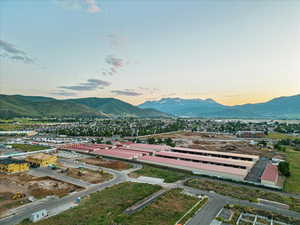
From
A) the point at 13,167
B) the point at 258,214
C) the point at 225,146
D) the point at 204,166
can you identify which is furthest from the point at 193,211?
the point at 225,146

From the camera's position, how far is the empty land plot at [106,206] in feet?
62.8

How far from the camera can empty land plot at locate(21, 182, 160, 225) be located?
19141 mm

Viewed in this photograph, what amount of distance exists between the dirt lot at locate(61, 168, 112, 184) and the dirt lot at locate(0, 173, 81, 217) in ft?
10.6

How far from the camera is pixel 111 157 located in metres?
50.1

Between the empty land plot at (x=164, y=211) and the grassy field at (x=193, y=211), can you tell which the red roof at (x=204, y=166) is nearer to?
the grassy field at (x=193, y=211)

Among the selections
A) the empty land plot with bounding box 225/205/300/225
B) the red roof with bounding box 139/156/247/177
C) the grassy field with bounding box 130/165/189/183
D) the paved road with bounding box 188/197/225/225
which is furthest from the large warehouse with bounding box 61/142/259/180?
the empty land plot with bounding box 225/205/300/225

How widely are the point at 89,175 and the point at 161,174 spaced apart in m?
14.2

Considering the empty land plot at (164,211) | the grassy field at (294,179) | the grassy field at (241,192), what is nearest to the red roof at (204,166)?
the grassy field at (241,192)

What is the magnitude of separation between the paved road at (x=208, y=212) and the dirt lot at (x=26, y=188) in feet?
62.1

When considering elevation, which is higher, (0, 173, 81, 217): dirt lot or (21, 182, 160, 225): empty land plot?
(21, 182, 160, 225): empty land plot

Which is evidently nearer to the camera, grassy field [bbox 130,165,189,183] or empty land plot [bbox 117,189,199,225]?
empty land plot [bbox 117,189,199,225]

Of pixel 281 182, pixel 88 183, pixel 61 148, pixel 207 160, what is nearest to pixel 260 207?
pixel 281 182

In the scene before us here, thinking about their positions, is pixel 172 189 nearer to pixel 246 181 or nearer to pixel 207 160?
pixel 246 181

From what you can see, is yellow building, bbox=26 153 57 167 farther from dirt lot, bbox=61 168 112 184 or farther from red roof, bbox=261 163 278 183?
red roof, bbox=261 163 278 183
